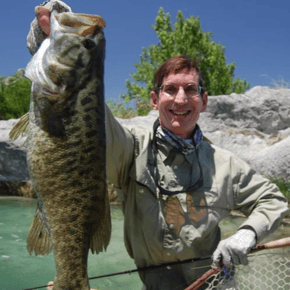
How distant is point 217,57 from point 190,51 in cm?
359

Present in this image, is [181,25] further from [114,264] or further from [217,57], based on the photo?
[114,264]

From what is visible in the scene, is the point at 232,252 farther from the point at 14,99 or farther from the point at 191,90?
the point at 14,99

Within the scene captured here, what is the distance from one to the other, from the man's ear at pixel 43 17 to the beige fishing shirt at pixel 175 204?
0.70m

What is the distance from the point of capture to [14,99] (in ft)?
82.2

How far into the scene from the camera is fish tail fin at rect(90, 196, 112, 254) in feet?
5.74

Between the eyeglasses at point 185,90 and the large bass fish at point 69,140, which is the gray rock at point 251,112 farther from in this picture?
the large bass fish at point 69,140

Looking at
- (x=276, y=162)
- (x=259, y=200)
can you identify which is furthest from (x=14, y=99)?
(x=259, y=200)

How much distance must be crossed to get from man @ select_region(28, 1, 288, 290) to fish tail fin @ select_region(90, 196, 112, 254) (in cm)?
45

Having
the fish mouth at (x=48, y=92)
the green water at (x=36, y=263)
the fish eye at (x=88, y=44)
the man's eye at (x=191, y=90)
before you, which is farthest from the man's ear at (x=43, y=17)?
the green water at (x=36, y=263)

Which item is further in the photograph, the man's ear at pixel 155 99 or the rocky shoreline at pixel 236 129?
the rocky shoreline at pixel 236 129

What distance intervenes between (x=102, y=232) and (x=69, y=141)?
0.47 metres

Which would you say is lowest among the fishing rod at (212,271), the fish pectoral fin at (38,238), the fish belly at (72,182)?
the fishing rod at (212,271)

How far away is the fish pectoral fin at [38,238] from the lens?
1776mm

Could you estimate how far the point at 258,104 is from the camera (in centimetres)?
1427
